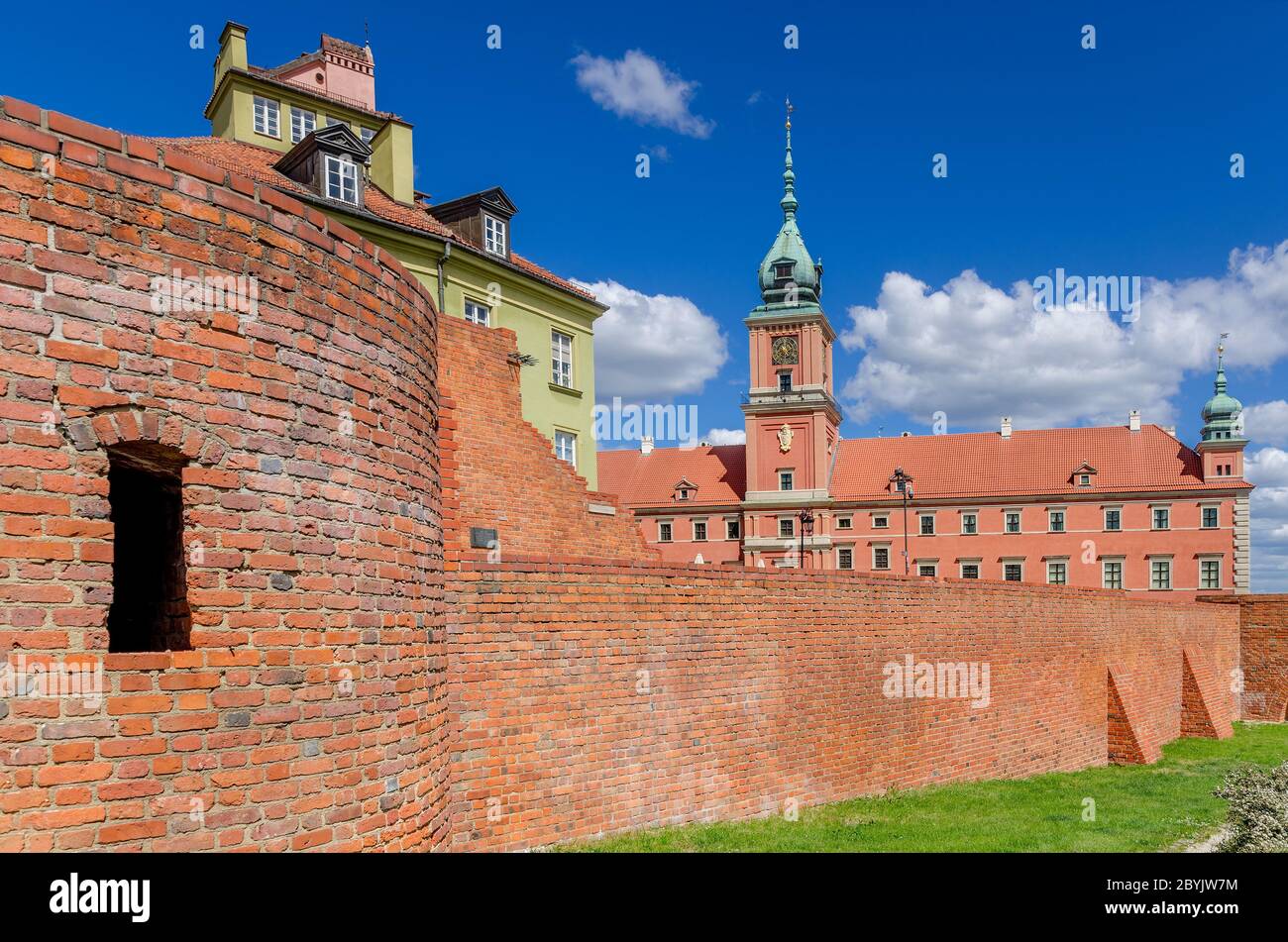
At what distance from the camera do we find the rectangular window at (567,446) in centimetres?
2500

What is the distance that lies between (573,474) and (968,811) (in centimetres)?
738

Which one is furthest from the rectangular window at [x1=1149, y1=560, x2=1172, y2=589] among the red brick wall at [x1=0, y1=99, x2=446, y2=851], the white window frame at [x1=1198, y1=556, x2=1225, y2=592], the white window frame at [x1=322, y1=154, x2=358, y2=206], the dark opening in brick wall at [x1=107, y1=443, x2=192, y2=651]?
the dark opening in brick wall at [x1=107, y1=443, x2=192, y2=651]

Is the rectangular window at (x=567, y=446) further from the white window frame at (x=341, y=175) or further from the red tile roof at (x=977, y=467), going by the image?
the red tile roof at (x=977, y=467)

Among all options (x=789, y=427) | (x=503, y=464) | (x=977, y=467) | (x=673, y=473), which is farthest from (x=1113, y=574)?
(x=503, y=464)

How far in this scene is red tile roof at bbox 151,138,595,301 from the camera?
18.3 meters

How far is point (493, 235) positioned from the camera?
24.0m

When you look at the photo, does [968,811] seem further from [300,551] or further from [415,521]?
[300,551]

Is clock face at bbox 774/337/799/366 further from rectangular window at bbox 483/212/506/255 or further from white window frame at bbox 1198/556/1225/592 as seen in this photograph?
rectangular window at bbox 483/212/506/255

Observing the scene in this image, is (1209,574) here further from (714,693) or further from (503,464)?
(503,464)

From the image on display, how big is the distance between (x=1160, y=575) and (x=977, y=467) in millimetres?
11286

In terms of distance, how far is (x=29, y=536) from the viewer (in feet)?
10.8

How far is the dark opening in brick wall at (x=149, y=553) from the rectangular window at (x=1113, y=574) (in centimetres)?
5387

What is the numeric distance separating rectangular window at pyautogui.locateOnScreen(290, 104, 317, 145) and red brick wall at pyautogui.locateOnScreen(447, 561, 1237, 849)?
1920cm

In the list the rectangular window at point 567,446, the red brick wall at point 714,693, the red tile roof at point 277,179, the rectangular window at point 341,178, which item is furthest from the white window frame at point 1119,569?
the rectangular window at point 341,178
